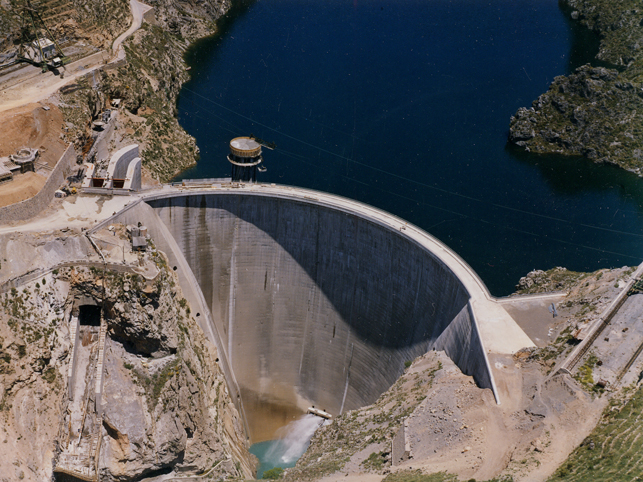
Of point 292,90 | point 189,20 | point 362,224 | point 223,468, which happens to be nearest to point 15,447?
point 223,468

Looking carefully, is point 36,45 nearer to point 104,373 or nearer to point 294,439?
point 104,373

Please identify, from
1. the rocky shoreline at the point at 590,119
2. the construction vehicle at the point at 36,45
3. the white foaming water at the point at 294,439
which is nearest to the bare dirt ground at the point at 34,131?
the construction vehicle at the point at 36,45

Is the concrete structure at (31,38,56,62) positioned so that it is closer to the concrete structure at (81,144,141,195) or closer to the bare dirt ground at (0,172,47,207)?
the concrete structure at (81,144,141,195)

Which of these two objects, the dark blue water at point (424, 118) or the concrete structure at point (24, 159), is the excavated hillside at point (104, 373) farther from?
the dark blue water at point (424, 118)

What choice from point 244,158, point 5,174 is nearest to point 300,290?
point 244,158

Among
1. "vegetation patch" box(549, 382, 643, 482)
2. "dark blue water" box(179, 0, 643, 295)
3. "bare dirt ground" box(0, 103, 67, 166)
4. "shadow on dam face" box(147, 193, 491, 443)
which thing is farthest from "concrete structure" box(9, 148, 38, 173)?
"vegetation patch" box(549, 382, 643, 482)
